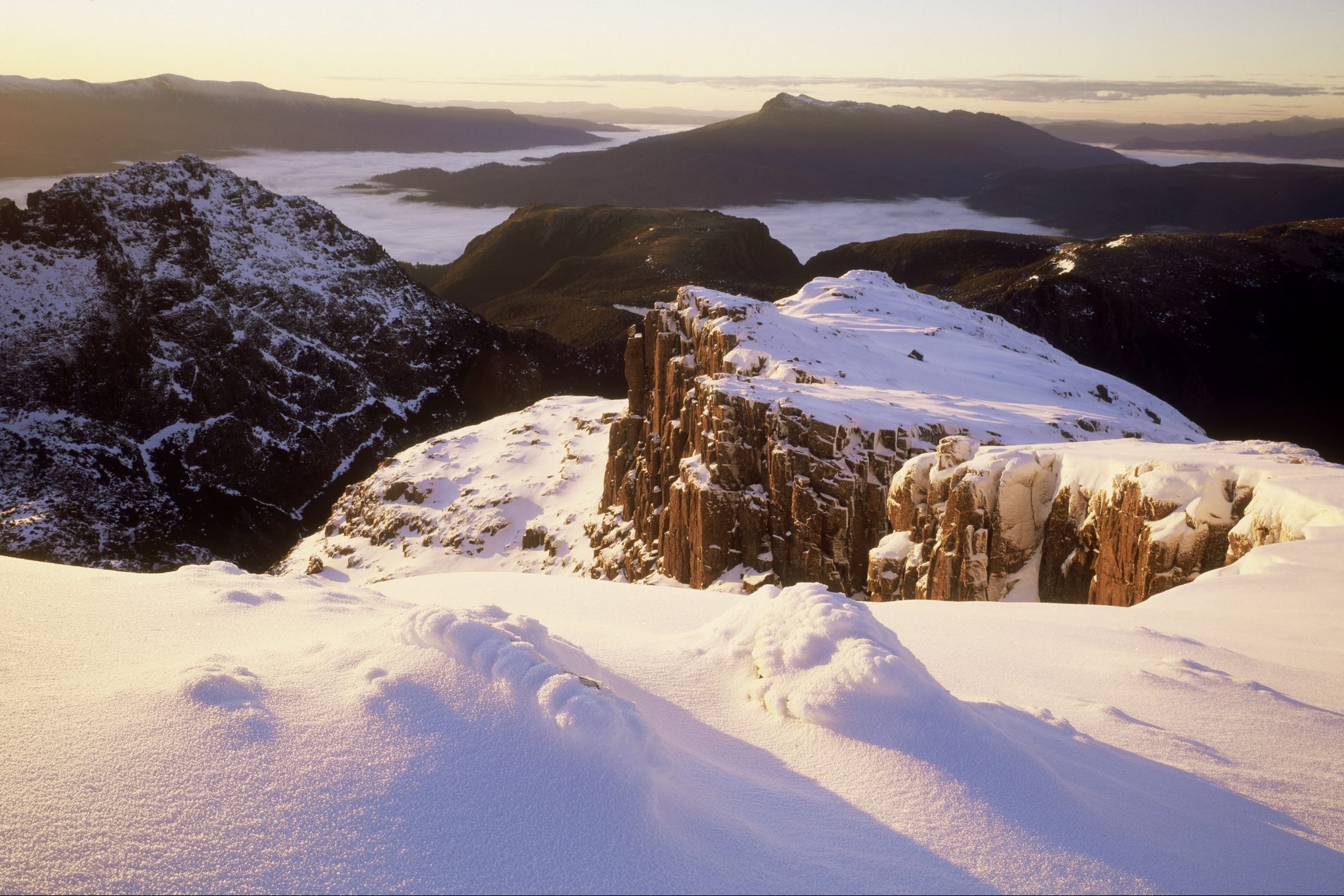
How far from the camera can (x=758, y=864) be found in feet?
16.3

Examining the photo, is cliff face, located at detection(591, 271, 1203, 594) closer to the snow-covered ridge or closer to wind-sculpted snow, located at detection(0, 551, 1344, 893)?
wind-sculpted snow, located at detection(0, 551, 1344, 893)

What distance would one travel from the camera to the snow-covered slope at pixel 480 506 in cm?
4475

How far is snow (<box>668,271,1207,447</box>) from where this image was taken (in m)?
27.5

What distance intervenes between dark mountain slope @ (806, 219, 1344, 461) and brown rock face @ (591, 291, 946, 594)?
58.1 meters

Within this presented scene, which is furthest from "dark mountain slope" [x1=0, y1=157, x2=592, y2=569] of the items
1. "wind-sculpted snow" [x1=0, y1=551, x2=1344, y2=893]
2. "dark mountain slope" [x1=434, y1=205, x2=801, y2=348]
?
"wind-sculpted snow" [x1=0, y1=551, x2=1344, y2=893]

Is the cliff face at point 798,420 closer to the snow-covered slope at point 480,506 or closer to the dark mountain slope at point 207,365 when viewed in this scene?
the snow-covered slope at point 480,506

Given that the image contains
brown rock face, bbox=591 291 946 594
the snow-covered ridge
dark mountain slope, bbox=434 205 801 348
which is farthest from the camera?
dark mountain slope, bbox=434 205 801 348

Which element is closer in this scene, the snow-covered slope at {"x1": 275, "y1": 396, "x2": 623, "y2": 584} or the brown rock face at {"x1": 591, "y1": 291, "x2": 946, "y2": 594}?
the brown rock face at {"x1": 591, "y1": 291, "x2": 946, "y2": 594}

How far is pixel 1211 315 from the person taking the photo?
89.6 metres

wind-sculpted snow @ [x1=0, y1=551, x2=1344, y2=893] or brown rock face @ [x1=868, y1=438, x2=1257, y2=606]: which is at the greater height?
wind-sculpted snow @ [x1=0, y1=551, x2=1344, y2=893]

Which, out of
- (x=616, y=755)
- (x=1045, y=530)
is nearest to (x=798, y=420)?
(x=1045, y=530)

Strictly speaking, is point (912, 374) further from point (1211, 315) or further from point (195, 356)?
point (1211, 315)

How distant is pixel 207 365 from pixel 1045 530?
7579 centimetres

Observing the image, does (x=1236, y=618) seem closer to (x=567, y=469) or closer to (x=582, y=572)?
(x=582, y=572)
